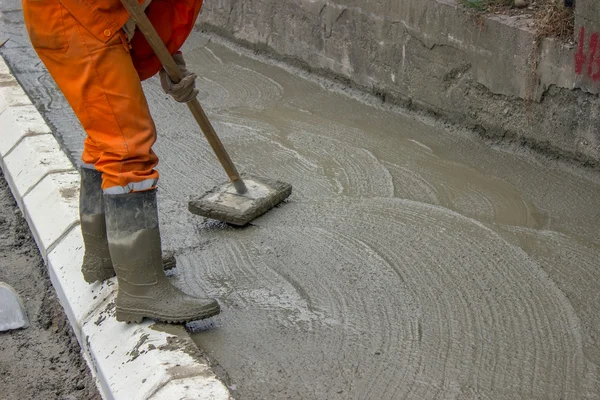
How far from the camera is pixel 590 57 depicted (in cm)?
391

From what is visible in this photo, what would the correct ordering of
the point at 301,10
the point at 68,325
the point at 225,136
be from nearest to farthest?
1. the point at 68,325
2. the point at 225,136
3. the point at 301,10

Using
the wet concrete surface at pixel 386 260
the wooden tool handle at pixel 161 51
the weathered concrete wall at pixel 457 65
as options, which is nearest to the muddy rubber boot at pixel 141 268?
the wet concrete surface at pixel 386 260

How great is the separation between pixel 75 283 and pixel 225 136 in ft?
5.62

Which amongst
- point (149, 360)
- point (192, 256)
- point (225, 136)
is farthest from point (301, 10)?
point (149, 360)

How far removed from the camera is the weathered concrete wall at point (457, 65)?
4.09m

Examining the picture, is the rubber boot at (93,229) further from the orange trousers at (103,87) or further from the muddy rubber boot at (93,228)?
the orange trousers at (103,87)

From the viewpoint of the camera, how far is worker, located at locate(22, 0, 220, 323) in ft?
9.15

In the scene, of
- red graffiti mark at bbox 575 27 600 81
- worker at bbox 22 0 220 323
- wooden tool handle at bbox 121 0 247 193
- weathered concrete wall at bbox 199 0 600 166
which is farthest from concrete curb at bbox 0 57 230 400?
red graffiti mark at bbox 575 27 600 81

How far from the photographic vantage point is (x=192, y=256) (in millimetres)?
3648

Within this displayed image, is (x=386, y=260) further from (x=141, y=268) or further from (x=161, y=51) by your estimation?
(x=161, y=51)

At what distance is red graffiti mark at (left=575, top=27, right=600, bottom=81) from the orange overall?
223cm

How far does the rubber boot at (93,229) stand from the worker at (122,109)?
17 centimetres

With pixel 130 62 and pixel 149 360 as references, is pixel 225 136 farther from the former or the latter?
pixel 149 360

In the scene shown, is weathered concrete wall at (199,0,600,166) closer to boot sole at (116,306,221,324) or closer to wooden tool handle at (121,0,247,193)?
wooden tool handle at (121,0,247,193)
